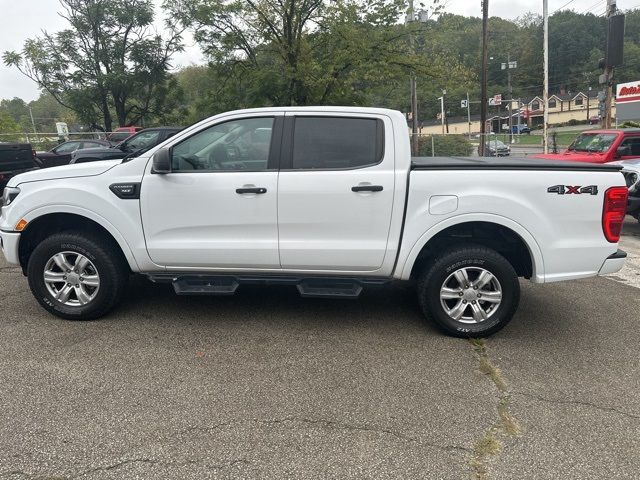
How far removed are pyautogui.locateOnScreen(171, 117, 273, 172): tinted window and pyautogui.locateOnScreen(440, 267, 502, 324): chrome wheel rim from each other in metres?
1.87

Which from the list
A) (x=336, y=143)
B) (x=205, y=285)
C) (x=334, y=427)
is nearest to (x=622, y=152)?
(x=336, y=143)

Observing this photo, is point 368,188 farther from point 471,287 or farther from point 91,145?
point 91,145

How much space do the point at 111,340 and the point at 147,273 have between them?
627 mm

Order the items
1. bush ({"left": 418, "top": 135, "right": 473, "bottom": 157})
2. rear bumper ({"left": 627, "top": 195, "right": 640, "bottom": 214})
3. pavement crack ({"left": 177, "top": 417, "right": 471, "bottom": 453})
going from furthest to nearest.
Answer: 1. bush ({"left": 418, "top": 135, "right": 473, "bottom": 157})
2. rear bumper ({"left": 627, "top": 195, "right": 640, "bottom": 214})
3. pavement crack ({"left": 177, "top": 417, "right": 471, "bottom": 453})

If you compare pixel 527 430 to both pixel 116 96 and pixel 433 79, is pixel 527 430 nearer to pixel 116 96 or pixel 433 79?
pixel 433 79

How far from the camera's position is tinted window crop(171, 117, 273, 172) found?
13.4ft

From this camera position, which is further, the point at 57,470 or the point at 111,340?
the point at 111,340

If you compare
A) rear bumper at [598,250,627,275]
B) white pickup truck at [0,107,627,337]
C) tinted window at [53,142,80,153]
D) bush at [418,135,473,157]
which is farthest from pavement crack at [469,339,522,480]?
bush at [418,135,473,157]

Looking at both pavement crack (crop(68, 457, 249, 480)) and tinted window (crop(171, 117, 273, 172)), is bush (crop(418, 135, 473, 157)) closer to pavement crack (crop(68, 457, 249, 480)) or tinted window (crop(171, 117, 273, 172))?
tinted window (crop(171, 117, 273, 172))

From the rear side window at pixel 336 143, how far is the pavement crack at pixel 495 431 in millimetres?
1819

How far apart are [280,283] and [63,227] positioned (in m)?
2.04

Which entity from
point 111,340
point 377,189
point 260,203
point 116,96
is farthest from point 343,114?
point 116,96

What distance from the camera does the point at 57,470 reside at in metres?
2.51

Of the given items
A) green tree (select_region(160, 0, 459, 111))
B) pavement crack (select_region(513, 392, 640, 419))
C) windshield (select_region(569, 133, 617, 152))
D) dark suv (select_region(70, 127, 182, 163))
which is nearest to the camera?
pavement crack (select_region(513, 392, 640, 419))
